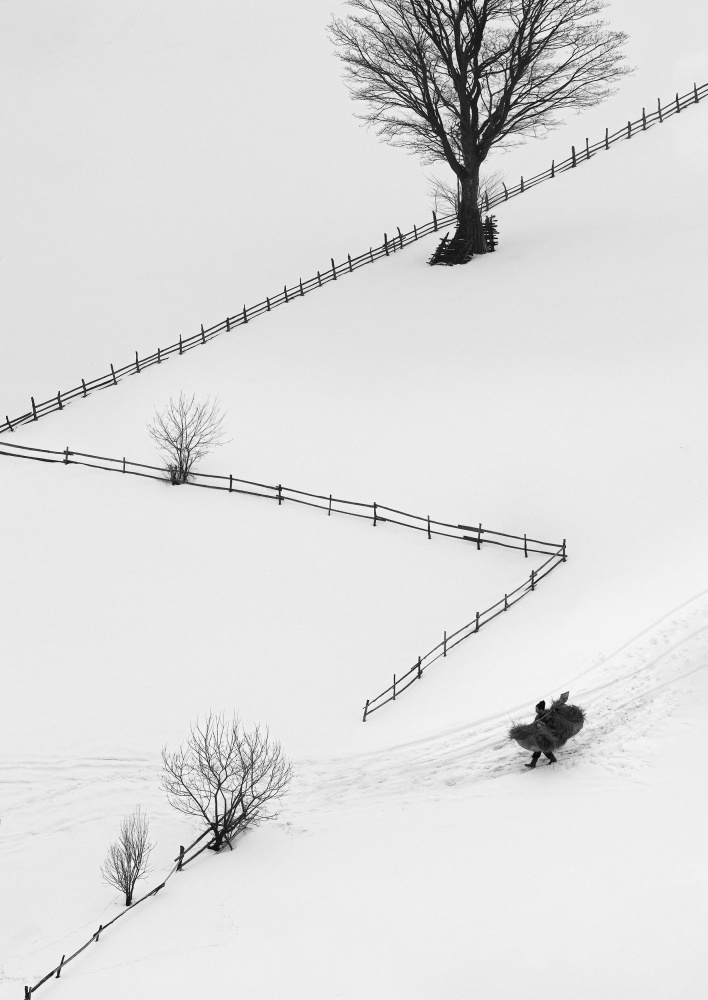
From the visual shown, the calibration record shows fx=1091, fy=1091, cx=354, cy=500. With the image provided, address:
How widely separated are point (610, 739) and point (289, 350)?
18061 mm

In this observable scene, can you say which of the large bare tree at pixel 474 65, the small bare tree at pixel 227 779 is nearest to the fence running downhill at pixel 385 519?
the small bare tree at pixel 227 779

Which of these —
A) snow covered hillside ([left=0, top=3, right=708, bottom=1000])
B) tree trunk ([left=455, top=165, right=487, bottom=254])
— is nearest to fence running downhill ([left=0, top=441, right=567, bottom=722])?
snow covered hillside ([left=0, top=3, right=708, bottom=1000])

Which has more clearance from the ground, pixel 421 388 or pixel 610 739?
pixel 421 388

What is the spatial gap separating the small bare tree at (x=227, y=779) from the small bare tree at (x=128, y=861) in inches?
34.3

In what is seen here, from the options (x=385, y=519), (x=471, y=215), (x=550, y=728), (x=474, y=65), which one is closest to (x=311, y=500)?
(x=385, y=519)

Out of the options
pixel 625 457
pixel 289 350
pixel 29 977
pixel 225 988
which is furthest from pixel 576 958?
pixel 289 350

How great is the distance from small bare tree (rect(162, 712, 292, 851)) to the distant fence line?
14.2 meters

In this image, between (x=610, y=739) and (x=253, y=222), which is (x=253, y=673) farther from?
(x=253, y=222)

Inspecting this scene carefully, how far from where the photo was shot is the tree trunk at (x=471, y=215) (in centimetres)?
3622

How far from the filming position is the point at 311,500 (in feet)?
91.8

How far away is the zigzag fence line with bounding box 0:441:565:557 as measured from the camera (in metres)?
26.1

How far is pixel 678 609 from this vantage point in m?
22.1

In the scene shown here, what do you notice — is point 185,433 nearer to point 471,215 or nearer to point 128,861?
point 128,861

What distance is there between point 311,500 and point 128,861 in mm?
11913
